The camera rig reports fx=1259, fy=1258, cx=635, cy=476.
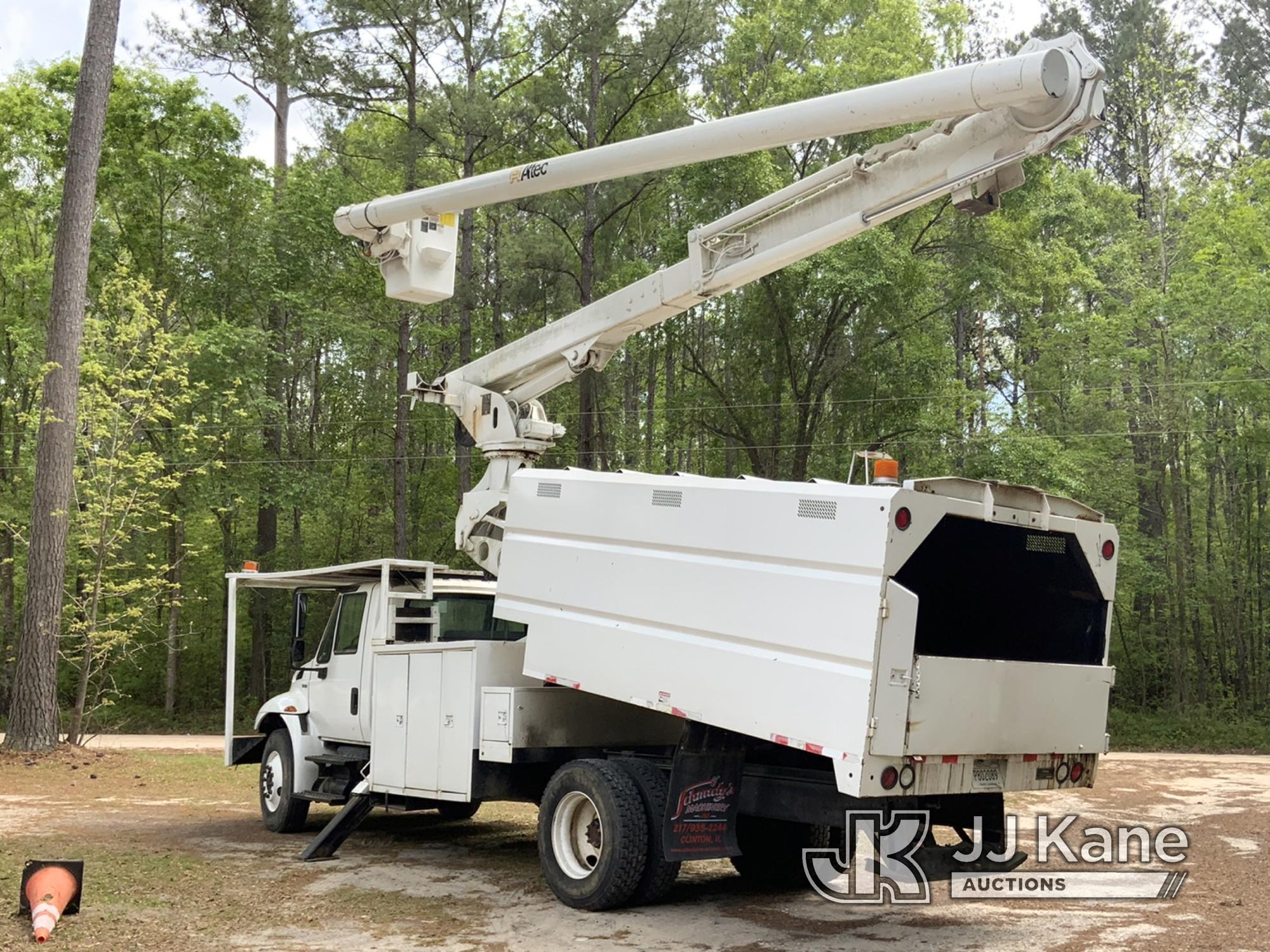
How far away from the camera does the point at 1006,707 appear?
23.7ft

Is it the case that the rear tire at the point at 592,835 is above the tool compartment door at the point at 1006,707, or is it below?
below

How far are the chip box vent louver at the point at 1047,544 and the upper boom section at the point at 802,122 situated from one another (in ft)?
8.14

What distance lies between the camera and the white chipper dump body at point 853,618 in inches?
262

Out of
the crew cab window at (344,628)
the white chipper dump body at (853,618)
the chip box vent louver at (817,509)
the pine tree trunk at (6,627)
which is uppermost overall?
the chip box vent louver at (817,509)

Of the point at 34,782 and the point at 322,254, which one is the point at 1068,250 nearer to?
the point at 322,254

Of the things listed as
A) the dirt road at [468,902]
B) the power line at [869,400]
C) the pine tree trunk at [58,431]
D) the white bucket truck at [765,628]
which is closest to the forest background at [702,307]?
the power line at [869,400]

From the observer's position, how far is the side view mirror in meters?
11.3

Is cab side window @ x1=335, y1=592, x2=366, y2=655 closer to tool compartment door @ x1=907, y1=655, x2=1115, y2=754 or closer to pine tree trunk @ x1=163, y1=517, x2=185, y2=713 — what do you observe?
tool compartment door @ x1=907, y1=655, x2=1115, y2=754

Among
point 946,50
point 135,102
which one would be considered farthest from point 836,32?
point 135,102

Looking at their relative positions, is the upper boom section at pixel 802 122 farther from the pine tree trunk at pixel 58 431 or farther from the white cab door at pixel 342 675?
the pine tree trunk at pixel 58 431

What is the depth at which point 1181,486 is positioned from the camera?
2864 centimetres

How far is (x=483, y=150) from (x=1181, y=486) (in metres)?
18.0

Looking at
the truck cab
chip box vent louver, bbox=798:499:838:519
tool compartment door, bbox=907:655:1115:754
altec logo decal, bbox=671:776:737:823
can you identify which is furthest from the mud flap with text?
the truck cab

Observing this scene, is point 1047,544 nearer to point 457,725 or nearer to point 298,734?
point 457,725
